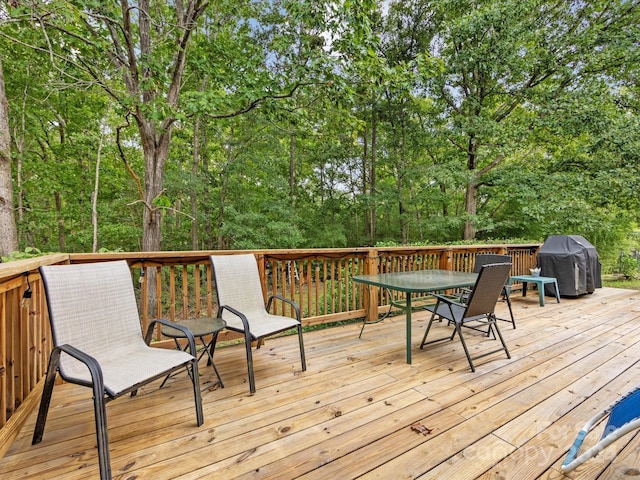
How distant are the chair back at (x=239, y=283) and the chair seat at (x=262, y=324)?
100mm

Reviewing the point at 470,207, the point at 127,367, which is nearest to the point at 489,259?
the point at 127,367

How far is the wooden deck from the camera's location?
1462 millimetres

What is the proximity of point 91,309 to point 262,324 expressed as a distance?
1.16m

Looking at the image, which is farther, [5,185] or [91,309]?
[5,185]

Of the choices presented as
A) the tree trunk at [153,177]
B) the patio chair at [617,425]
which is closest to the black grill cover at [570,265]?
the patio chair at [617,425]

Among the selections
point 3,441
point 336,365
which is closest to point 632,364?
point 336,365

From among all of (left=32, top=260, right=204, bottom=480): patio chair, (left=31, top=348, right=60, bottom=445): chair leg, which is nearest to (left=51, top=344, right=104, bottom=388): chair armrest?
(left=32, top=260, right=204, bottom=480): patio chair

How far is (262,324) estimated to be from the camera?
2449 millimetres

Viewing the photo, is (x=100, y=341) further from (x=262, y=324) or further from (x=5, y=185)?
(x=5, y=185)

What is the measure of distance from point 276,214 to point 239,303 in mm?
5873

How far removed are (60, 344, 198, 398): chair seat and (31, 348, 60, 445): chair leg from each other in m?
0.05

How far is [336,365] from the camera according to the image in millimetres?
2660

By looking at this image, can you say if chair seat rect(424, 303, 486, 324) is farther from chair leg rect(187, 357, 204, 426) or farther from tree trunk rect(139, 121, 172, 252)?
tree trunk rect(139, 121, 172, 252)

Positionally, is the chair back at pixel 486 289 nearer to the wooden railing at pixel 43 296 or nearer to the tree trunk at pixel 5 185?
the wooden railing at pixel 43 296
